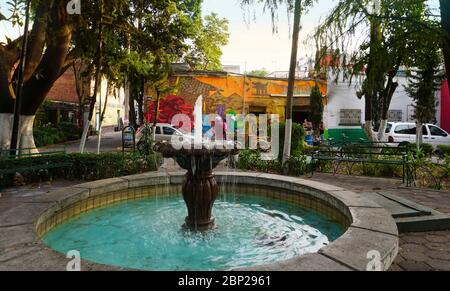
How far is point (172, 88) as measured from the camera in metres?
19.5

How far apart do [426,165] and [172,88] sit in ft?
46.7

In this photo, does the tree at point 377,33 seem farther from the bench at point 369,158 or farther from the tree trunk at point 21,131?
the tree trunk at point 21,131

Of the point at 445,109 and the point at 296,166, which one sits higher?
the point at 445,109

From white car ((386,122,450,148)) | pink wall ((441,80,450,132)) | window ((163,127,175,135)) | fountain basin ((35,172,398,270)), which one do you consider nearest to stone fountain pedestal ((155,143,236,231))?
fountain basin ((35,172,398,270))

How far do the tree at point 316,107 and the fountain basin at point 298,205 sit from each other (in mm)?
17229

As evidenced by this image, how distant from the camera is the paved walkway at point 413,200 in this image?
3.46 meters

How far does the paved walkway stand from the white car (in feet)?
35.7

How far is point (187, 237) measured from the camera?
187 inches

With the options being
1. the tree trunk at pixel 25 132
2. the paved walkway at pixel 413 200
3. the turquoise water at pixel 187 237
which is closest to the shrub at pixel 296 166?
the paved walkway at pixel 413 200

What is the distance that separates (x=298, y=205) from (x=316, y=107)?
59.4 ft

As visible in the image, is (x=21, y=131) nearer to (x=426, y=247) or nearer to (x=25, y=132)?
(x=25, y=132)

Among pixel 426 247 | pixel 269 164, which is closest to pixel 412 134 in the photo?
pixel 269 164

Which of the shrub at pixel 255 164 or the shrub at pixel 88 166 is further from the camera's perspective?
the shrub at pixel 255 164

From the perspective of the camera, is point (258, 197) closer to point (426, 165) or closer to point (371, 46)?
point (371, 46)
